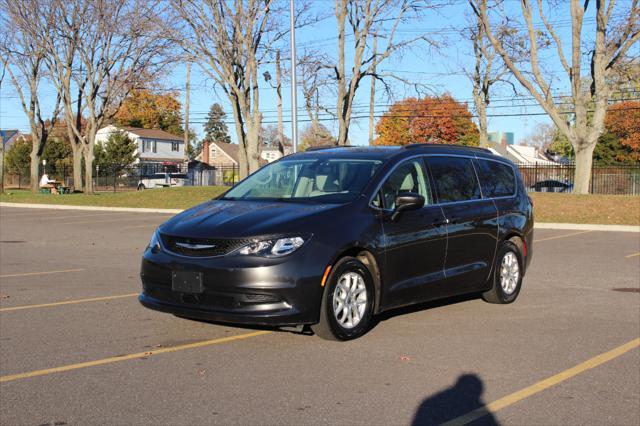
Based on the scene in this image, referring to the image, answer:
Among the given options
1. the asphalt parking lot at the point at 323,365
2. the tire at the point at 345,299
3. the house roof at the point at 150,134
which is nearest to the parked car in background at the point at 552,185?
the asphalt parking lot at the point at 323,365

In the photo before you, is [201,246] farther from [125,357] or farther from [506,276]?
[506,276]

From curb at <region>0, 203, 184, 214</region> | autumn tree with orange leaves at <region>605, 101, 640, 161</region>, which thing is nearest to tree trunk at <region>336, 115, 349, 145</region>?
curb at <region>0, 203, 184, 214</region>

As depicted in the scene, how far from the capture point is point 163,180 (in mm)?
67438

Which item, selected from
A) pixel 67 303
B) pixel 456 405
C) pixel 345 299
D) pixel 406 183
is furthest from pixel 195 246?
pixel 67 303

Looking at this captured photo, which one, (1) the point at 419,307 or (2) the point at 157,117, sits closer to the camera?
(1) the point at 419,307

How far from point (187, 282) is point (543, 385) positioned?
3044 millimetres

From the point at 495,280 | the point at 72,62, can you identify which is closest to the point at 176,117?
the point at 72,62

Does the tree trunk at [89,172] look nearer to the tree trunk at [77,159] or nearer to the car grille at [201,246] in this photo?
the tree trunk at [77,159]

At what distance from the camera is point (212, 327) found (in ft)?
24.5

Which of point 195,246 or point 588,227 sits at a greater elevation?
point 195,246

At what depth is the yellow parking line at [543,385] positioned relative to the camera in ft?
16.0

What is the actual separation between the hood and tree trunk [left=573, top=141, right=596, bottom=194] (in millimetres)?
24472

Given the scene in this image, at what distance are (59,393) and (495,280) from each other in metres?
5.29

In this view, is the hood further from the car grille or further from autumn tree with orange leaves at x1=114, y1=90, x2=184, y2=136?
autumn tree with orange leaves at x1=114, y1=90, x2=184, y2=136
